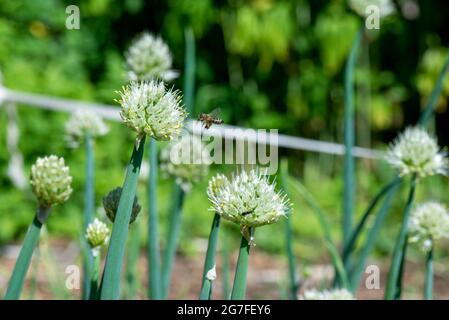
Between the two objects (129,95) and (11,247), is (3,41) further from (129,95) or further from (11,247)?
(129,95)

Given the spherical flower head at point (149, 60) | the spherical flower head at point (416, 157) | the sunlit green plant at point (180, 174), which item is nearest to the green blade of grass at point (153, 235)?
the sunlit green plant at point (180, 174)

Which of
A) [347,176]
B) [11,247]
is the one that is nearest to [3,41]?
[11,247]

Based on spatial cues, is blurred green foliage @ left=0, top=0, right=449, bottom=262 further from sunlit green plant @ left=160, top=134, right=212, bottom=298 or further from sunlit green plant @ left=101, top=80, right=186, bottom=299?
sunlit green plant @ left=101, top=80, right=186, bottom=299

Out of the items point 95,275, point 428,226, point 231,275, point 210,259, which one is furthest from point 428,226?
point 231,275

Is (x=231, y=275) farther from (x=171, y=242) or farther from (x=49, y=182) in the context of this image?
(x=49, y=182)

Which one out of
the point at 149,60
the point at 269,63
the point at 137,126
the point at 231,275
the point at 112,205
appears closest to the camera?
the point at 137,126

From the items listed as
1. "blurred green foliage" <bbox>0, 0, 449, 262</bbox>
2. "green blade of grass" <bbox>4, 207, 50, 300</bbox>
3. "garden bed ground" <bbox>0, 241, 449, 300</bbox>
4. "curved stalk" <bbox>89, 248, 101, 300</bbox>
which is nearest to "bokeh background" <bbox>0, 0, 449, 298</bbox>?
"blurred green foliage" <bbox>0, 0, 449, 262</bbox>
